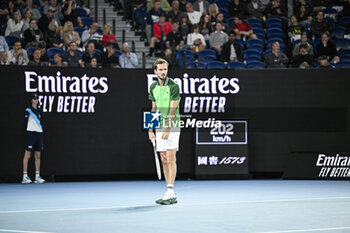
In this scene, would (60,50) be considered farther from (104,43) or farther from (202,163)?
(202,163)

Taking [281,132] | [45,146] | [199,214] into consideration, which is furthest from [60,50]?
[199,214]

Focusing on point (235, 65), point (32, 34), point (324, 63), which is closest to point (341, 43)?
point (324, 63)

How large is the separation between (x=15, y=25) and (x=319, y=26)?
29.0 ft

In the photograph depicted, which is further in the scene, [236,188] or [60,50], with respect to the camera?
[60,50]

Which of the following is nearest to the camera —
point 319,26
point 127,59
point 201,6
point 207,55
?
point 127,59

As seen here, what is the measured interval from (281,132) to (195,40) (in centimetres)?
376

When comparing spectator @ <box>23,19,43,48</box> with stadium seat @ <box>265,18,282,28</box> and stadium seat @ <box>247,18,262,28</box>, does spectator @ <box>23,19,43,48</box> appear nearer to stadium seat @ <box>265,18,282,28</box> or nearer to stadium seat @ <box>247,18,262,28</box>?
stadium seat @ <box>247,18,262,28</box>

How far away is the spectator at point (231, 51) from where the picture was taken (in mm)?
16906

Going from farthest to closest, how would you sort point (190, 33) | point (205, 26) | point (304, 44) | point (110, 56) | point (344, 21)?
point (344, 21) → point (205, 26) → point (190, 33) → point (304, 44) → point (110, 56)

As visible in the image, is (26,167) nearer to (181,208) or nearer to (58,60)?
(58,60)

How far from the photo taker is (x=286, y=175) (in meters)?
15.5

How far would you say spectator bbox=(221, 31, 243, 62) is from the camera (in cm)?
1691

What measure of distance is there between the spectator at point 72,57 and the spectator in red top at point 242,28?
528cm

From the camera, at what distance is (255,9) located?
809 inches
